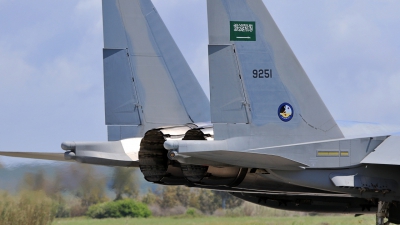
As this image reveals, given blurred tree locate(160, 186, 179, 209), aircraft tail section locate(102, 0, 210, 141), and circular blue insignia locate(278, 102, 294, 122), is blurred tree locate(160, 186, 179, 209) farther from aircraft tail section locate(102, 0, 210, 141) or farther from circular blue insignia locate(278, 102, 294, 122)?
circular blue insignia locate(278, 102, 294, 122)

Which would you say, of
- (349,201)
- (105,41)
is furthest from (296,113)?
(105,41)

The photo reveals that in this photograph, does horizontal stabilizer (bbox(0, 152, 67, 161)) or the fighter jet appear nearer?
the fighter jet

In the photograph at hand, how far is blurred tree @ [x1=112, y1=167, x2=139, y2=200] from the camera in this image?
18453 millimetres

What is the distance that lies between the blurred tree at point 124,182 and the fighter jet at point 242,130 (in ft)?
9.51

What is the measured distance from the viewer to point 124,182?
61.1 feet

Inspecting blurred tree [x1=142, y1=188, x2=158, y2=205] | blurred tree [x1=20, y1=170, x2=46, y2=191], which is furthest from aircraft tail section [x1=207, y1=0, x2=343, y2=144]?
blurred tree [x1=142, y1=188, x2=158, y2=205]

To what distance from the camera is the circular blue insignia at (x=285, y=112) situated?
13.2 m

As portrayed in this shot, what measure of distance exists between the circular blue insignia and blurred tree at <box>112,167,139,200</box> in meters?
6.16

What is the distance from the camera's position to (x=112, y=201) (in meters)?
18.6

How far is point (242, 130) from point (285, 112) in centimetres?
85

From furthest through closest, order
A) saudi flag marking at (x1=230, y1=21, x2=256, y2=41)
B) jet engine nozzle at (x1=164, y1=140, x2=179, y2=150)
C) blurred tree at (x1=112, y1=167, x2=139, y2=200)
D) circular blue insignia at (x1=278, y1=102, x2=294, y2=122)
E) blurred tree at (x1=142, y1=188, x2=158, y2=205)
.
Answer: blurred tree at (x1=142, y1=188, x2=158, y2=205) < blurred tree at (x1=112, y1=167, x2=139, y2=200) < circular blue insignia at (x1=278, y1=102, x2=294, y2=122) < saudi flag marking at (x1=230, y1=21, x2=256, y2=41) < jet engine nozzle at (x1=164, y1=140, x2=179, y2=150)

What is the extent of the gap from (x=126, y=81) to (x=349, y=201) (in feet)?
15.8

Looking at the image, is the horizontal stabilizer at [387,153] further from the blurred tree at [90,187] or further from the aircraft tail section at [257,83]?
the blurred tree at [90,187]

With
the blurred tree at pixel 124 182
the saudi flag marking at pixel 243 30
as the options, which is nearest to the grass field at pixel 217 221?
the blurred tree at pixel 124 182
